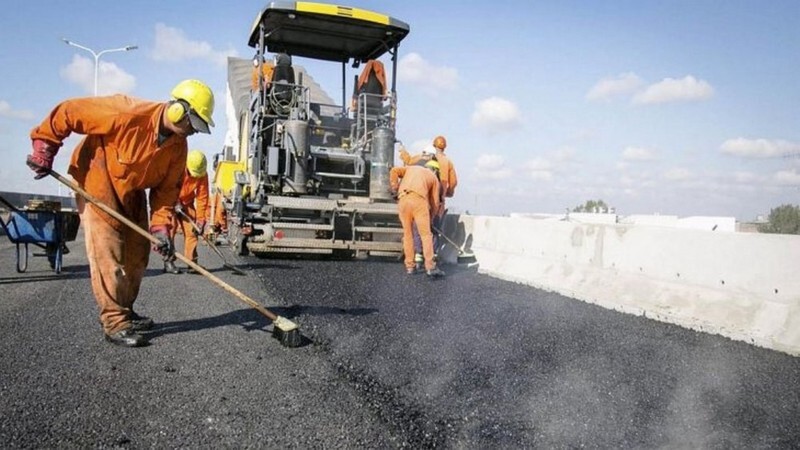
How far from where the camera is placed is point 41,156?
3420 millimetres

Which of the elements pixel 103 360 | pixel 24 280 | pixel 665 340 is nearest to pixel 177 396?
pixel 103 360

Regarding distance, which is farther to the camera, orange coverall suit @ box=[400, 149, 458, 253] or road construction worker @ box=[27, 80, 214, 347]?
orange coverall suit @ box=[400, 149, 458, 253]

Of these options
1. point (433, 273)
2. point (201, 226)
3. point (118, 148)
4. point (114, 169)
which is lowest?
point (433, 273)

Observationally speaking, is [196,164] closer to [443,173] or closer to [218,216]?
[443,173]

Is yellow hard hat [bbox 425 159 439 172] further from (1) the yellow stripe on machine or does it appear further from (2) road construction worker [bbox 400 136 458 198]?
(1) the yellow stripe on machine

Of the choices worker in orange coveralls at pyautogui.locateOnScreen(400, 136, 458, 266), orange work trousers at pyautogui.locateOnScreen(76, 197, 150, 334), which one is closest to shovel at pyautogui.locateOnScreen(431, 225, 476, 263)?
worker in orange coveralls at pyautogui.locateOnScreen(400, 136, 458, 266)

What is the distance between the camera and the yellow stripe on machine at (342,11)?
7.44 metres


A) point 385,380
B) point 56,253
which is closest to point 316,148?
point 56,253

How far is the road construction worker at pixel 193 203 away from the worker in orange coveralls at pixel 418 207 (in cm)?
Result: 240

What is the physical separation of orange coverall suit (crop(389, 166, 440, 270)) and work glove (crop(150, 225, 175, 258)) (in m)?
3.23

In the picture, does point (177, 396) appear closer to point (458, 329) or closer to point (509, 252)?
point (458, 329)

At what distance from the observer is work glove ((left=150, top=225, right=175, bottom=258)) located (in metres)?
3.73

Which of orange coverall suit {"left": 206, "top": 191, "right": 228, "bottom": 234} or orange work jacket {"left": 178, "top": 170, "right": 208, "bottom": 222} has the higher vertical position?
orange work jacket {"left": 178, "top": 170, "right": 208, "bottom": 222}

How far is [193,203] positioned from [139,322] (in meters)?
3.97
